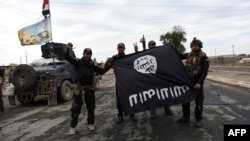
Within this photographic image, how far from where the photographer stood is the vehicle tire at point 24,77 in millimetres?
12258

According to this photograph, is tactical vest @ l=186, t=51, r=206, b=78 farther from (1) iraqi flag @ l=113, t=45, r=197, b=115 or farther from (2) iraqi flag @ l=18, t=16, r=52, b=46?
(2) iraqi flag @ l=18, t=16, r=52, b=46

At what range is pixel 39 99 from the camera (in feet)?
46.2

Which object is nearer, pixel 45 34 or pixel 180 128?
pixel 180 128

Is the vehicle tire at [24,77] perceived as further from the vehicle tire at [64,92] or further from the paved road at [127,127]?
the paved road at [127,127]

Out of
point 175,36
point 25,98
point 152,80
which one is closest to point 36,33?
point 25,98

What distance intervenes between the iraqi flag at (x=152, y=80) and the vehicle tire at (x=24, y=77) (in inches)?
228

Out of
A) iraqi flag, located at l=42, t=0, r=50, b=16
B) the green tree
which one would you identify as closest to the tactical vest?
iraqi flag, located at l=42, t=0, r=50, b=16

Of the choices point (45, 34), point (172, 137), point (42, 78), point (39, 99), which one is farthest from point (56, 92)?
point (172, 137)

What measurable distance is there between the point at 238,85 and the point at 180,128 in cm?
1065

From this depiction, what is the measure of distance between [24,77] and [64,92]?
1.56 meters

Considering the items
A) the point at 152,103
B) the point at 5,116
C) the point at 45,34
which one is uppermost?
the point at 45,34

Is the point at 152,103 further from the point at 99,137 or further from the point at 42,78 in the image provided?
the point at 42,78

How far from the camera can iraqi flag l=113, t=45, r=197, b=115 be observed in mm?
6762

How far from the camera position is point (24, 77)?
12.4 m
